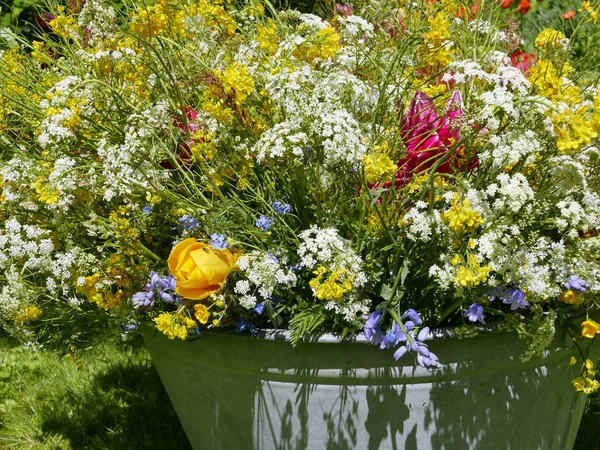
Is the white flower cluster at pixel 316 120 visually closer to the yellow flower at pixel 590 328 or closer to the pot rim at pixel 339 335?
the pot rim at pixel 339 335

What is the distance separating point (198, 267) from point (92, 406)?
1.31 metres

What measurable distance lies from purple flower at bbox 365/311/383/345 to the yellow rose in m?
0.26

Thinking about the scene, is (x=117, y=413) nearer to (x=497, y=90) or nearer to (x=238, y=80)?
(x=238, y=80)

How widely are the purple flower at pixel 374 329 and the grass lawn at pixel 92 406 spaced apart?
95 centimetres

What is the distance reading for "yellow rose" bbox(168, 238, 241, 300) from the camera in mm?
1250

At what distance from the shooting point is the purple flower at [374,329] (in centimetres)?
124

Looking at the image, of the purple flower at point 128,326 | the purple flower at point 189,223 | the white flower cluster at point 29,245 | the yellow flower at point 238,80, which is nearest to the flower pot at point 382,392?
the purple flower at point 128,326

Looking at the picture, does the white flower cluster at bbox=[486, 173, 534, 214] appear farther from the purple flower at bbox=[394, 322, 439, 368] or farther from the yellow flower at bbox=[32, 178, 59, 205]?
the yellow flower at bbox=[32, 178, 59, 205]

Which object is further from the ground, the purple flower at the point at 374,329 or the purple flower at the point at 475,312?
the purple flower at the point at 475,312

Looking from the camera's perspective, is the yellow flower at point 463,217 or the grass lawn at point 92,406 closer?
the yellow flower at point 463,217

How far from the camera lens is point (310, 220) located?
1.38 meters

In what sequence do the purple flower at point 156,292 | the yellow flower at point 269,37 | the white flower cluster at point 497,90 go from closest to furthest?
the white flower cluster at point 497,90 < the purple flower at point 156,292 < the yellow flower at point 269,37

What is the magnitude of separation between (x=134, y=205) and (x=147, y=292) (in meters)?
0.17

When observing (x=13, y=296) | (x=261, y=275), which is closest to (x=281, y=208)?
(x=261, y=275)
